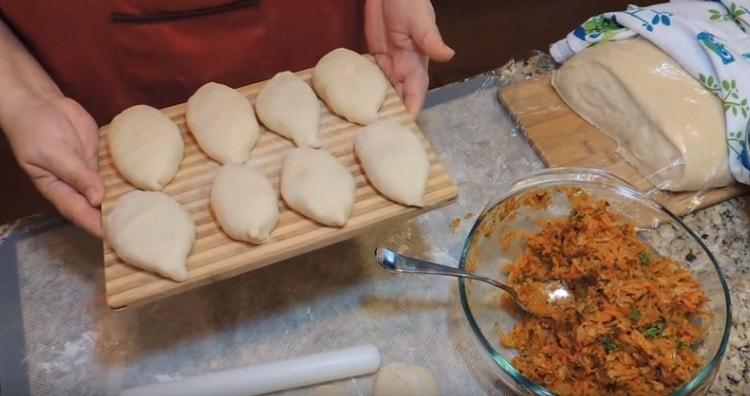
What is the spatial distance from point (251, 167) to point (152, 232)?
5.9 inches

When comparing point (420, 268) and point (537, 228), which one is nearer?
point (420, 268)

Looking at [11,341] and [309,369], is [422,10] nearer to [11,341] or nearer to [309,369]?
[309,369]

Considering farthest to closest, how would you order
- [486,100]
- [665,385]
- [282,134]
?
[486,100] < [282,134] < [665,385]

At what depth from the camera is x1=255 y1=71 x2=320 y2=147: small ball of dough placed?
0.87 m

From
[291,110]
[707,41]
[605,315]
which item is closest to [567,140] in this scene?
[707,41]

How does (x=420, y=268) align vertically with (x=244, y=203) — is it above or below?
below

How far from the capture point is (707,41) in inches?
42.3

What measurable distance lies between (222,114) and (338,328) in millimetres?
328

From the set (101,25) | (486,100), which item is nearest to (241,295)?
(101,25)

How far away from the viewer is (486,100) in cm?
117

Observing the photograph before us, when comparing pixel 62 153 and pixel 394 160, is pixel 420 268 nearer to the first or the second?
pixel 394 160

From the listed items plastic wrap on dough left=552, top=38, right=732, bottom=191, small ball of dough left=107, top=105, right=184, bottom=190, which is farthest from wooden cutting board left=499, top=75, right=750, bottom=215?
small ball of dough left=107, top=105, right=184, bottom=190

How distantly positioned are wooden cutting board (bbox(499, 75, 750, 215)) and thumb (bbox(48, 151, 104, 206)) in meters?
0.66

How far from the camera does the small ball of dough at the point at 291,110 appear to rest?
0.87 meters
